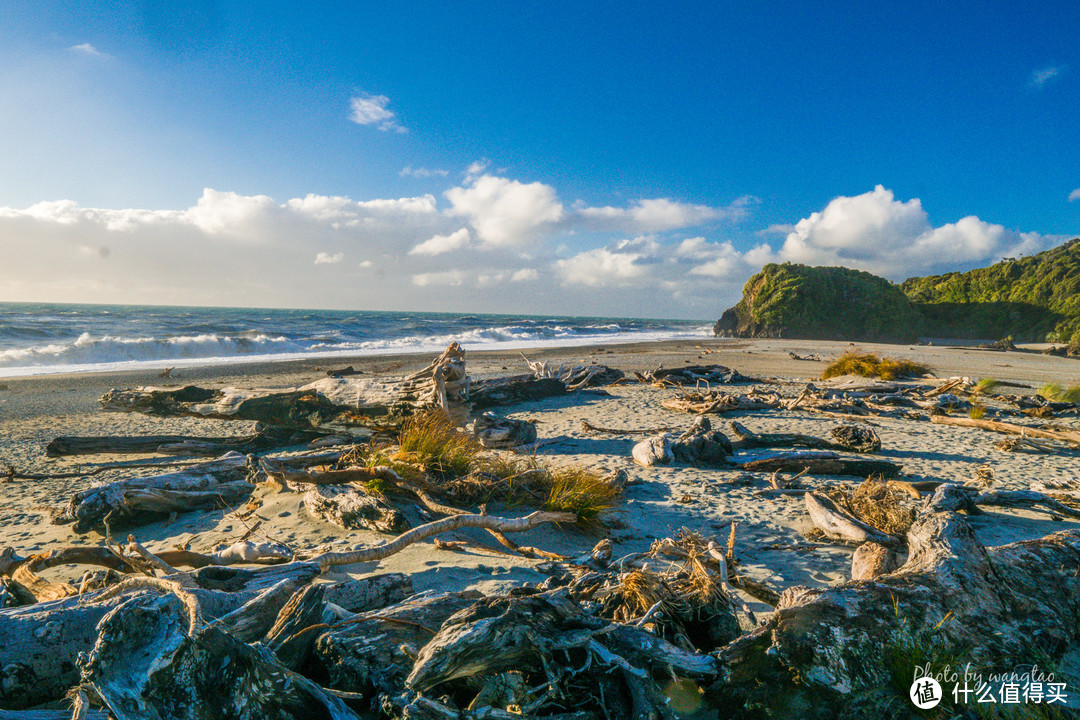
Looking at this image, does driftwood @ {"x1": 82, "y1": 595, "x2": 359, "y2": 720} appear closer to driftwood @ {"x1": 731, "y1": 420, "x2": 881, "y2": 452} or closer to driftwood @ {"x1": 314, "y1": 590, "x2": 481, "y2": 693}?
driftwood @ {"x1": 314, "y1": 590, "x2": 481, "y2": 693}

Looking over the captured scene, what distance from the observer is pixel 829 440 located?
7.00m

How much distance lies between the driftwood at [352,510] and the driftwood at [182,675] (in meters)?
2.47

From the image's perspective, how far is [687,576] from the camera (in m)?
2.50

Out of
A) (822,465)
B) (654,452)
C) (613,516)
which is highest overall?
(822,465)

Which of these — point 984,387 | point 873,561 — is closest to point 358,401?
point 873,561

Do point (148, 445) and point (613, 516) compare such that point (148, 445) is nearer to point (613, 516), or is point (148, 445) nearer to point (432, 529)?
point (432, 529)

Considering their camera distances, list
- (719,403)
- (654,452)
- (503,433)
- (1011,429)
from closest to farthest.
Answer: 1. (654,452)
2. (503,433)
3. (1011,429)
4. (719,403)

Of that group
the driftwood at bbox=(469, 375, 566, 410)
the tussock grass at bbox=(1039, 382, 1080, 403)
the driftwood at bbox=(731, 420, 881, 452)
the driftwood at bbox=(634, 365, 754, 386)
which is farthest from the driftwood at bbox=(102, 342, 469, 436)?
the tussock grass at bbox=(1039, 382, 1080, 403)

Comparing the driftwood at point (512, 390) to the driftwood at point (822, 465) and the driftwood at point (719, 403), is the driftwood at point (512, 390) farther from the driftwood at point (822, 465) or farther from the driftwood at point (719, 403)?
the driftwood at point (822, 465)

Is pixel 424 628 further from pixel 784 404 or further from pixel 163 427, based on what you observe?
pixel 784 404

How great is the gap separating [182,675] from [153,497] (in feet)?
13.1

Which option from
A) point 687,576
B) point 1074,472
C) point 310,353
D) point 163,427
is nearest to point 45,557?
point 687,576

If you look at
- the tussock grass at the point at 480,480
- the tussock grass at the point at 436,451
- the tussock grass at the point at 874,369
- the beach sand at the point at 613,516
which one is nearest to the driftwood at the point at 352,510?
the beach sand at the point at 613,516

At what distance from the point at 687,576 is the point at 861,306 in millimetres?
53749
